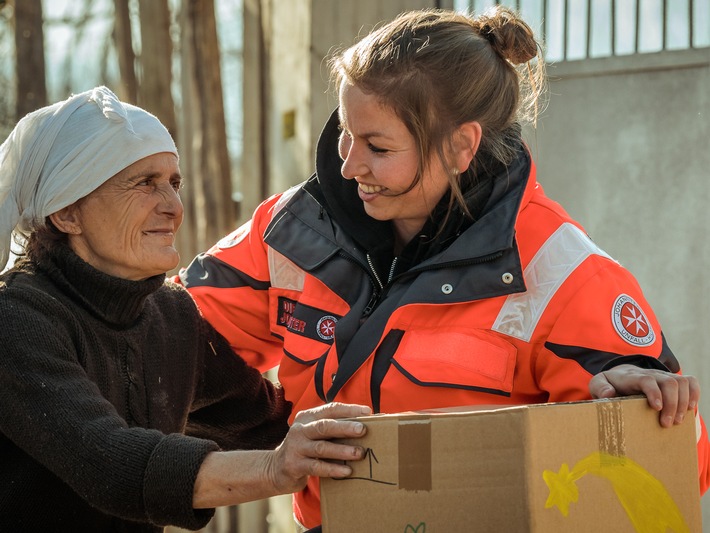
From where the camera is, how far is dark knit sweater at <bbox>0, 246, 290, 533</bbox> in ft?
6.92

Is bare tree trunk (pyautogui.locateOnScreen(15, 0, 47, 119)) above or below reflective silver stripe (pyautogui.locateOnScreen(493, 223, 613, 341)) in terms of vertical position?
above

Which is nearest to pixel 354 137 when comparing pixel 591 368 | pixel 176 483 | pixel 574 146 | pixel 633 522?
pixel 591 368

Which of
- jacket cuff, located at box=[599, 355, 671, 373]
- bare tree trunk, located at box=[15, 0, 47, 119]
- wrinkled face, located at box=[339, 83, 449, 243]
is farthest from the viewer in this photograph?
bare tree trunk, located at box=[15, 0, 47, 119]

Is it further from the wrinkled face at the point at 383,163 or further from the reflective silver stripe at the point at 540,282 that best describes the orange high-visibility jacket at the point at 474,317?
the wrinkled face at the point at 383,163

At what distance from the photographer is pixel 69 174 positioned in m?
2.49

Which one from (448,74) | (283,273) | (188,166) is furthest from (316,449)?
(188,166)

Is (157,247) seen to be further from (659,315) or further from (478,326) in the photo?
(659,315)

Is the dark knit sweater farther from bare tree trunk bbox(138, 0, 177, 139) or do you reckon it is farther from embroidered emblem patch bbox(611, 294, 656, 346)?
bare tree trunk bbox(138, 0, 177, 139)

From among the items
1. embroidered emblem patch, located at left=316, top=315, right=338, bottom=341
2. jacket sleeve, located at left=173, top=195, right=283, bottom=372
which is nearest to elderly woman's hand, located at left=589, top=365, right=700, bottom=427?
embroidered emblem patch, located at left=316, top=315, right=338, bottom=341

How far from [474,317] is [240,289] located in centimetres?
78

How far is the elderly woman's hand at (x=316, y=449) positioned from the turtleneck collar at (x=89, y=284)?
0.69 meters

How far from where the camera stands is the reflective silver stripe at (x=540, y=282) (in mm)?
2477

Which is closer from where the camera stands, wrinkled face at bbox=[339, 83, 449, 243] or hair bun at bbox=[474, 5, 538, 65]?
wrinkled face at bbox=[339, 83, 449, 243]

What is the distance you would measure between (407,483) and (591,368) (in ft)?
2.28
